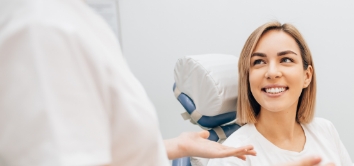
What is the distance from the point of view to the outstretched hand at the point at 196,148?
37.7 inches

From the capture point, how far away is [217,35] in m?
2.30

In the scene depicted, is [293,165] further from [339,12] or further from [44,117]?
[339,12]

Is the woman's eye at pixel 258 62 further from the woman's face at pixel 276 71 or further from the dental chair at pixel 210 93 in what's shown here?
the dental chair at pixel 210 93

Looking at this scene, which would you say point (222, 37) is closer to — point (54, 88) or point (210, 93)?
point (210, 93)

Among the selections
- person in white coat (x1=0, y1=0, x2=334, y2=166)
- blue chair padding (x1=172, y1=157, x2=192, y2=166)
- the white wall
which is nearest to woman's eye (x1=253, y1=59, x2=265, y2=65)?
blue chair padding (x1=172, y1=157, x2=192, y2=166)

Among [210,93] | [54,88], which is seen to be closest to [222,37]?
[210,93]

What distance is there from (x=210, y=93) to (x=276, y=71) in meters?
0.32

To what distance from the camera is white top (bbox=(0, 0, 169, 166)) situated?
1.25 ft

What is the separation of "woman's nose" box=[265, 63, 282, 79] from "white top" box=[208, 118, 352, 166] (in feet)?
0.75

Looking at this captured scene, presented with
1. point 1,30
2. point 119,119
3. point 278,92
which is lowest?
point 278,92

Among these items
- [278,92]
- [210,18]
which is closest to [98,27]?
[278,92]

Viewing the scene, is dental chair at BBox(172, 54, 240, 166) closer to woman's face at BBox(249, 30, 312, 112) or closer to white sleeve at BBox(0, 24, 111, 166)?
woman's face at BBox(249, 30, 312, 112)

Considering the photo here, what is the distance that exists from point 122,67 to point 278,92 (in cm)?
111

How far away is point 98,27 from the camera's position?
1.62 ft
